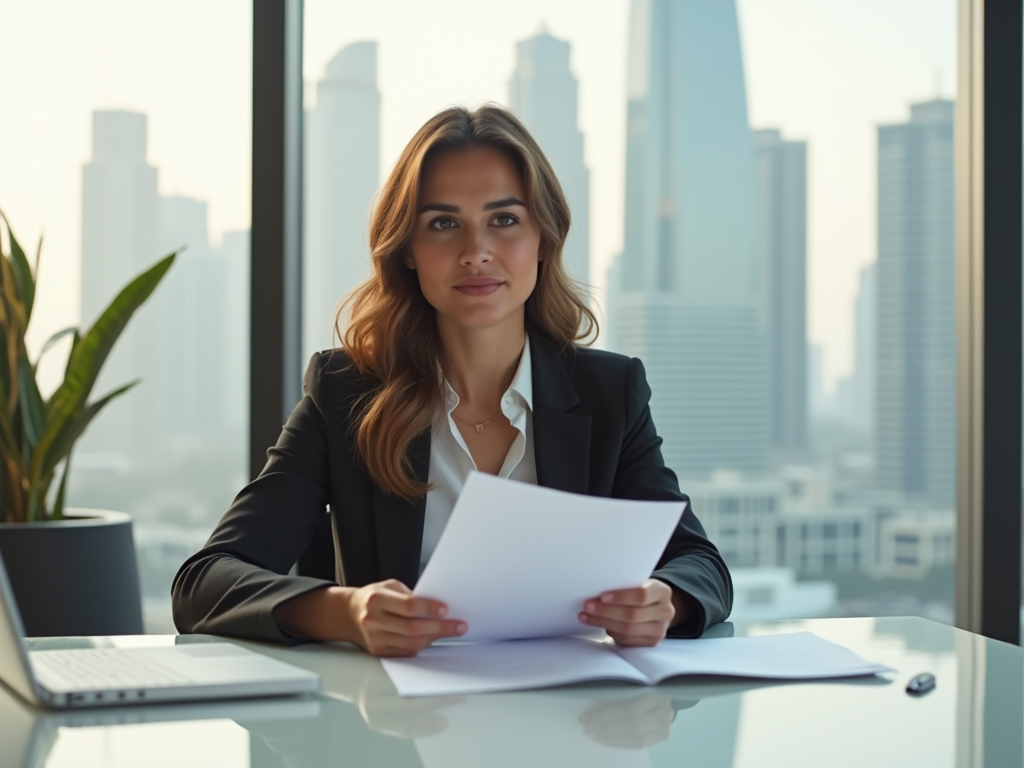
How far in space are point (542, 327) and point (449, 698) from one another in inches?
44.0

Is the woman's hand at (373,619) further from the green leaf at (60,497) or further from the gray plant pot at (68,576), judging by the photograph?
the green leaf at (60,497)

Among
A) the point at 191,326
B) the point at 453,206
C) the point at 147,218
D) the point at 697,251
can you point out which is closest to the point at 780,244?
the point at 697,251

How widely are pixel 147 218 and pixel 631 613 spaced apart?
217cm

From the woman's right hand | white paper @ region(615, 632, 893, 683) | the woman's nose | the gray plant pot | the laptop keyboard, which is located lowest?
the gray plant pot

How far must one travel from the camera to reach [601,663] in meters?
1.04

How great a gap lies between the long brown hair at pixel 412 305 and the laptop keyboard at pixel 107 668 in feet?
2.11

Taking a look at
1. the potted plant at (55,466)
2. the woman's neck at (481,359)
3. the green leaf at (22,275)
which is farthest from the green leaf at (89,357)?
the woman's neck at (481,359)

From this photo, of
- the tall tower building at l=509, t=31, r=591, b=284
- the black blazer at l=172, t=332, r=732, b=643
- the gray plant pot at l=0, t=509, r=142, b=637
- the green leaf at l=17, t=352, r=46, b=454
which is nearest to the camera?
the black blazer at l=172, t=332, r=732, b=643

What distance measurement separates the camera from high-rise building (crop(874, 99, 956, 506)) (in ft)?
9.48

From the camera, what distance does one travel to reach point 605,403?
5.85 feet

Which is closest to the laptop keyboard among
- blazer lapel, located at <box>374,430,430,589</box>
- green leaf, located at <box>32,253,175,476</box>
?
blazer lapel, located at <box>374,430,430,589</box>

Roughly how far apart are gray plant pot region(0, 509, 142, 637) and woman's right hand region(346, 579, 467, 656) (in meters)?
1.48

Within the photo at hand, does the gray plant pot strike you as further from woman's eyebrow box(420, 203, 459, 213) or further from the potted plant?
woman's eyebrow box(420, 203, 459, 213)

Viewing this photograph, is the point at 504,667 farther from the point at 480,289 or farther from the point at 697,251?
the point at 697,251
